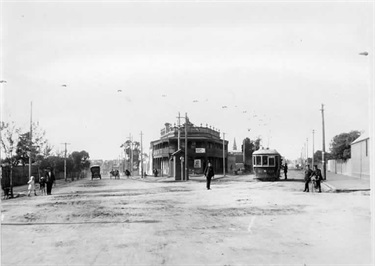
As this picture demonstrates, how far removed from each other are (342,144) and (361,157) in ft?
109

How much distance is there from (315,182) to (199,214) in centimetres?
1210

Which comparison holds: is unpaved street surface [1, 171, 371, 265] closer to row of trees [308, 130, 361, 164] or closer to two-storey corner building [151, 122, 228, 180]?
two-storey corner building [151, 122, 228, 180]

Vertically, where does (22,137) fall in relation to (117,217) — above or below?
above

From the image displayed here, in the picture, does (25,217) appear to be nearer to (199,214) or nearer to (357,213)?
(199,214)

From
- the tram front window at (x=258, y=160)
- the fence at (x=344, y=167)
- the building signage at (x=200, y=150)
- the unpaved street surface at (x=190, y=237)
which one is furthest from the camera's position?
the building signage at (x=200, y=150)

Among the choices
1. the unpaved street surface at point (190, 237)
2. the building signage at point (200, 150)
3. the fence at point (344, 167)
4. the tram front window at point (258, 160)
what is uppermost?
the building signage at point (200, 150)

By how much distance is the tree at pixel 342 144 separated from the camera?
219ft

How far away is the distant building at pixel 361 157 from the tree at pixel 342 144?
26615mm

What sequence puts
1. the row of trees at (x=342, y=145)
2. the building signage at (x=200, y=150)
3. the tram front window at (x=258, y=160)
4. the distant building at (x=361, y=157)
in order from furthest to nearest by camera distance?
the row of trees at (x=342, y=145) < the building signage at (x=200, y=150) < the tram front window at (x=258, y=160) < the distant building at (x=361, y=157)

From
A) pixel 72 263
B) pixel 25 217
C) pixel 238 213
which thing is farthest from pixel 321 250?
pixel 25 217

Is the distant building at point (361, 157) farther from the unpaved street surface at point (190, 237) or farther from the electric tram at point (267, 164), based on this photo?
the unpaved street surface at point (190, 237)

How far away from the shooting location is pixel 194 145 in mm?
66688

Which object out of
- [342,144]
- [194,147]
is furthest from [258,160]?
[342,144]

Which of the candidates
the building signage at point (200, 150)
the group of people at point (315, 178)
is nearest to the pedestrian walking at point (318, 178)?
the group of people at point (315, 178)
